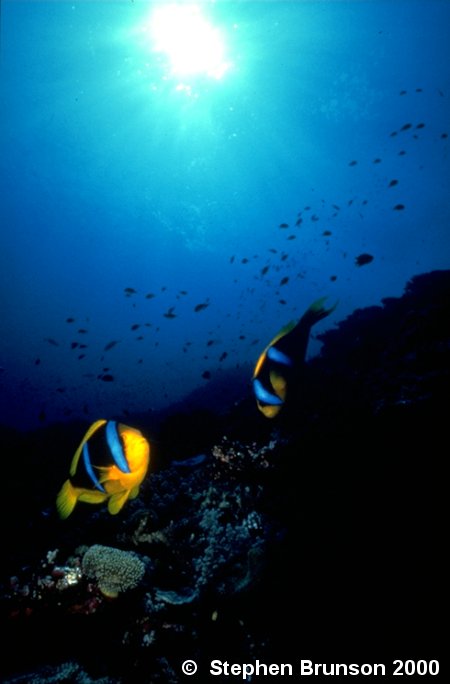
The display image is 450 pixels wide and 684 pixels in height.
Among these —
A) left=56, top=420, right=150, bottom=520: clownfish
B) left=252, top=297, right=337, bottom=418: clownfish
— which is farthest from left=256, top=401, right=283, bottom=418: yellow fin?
left=56, top=420, right=150, bottom=520: clownfish

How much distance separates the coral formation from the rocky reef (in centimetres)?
1

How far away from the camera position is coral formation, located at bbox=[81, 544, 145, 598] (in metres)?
3.01

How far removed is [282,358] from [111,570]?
2.52 m

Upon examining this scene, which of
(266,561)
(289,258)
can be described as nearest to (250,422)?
(266,561)

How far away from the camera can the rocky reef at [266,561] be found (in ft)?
8.27

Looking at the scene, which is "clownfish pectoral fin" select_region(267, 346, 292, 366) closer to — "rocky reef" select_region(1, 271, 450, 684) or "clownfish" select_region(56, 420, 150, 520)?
"rocky reef" select_region(1, 271, 450, 684)

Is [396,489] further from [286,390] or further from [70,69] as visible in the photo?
[70,69]

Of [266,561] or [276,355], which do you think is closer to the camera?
[276,355]

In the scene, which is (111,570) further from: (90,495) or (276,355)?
(276,355)

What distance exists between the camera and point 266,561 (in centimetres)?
333

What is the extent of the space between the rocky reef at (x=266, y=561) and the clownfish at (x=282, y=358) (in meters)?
0.36

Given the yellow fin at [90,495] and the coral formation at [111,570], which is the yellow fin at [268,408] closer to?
the yellow fin at [90,495]

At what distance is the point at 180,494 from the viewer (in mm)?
4918

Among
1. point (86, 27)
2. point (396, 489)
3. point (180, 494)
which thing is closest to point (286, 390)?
point (396, 489)
